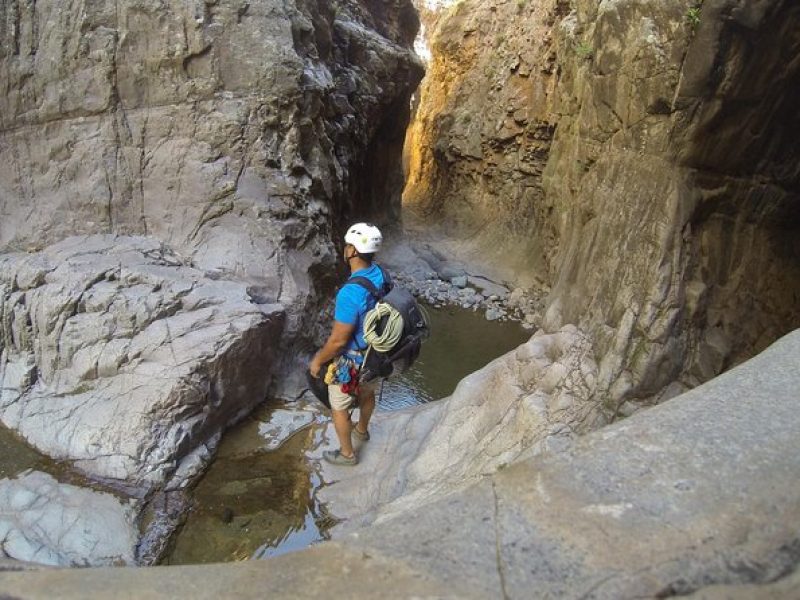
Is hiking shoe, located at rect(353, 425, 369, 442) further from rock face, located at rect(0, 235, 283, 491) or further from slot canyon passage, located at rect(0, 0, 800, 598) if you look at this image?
rock face, located at rect(0, 235, 283, 491)

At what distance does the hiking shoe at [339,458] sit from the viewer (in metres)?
4.73

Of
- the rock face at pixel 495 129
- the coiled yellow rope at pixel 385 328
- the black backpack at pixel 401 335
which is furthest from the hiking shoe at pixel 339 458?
the rock face at pixel 495 129

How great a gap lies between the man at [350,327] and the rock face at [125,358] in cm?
118

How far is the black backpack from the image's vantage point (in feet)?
13.3

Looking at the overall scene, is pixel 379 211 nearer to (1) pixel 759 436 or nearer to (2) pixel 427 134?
(2) pixel 427 134

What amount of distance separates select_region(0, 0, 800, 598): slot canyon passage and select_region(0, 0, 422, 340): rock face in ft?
0.08

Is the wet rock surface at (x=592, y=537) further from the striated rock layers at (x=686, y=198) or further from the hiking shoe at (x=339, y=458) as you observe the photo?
the hiking shoe at (x=339, y=458)

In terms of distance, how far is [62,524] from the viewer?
150 inches

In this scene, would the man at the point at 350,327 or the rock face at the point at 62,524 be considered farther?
the man at the point at 350,327

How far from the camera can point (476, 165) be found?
51.3 feet

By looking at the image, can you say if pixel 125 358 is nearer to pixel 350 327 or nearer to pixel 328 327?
pixel 350 327

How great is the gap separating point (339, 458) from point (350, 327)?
4.20 ft

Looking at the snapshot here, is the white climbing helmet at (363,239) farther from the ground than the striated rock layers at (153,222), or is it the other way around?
the white climbing helmet at (363,239)

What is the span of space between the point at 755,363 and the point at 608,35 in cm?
435
